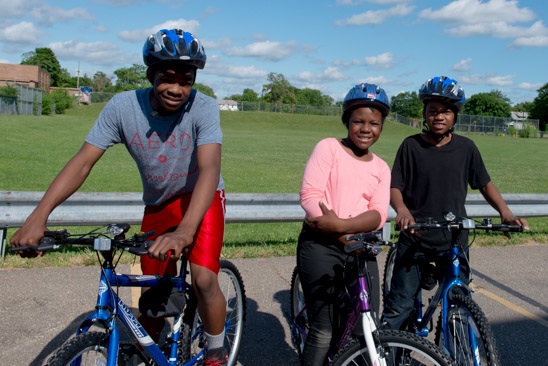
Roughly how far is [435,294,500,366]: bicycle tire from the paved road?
39.5 inches

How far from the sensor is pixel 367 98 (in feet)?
11.0

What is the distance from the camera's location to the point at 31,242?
8.42 feet

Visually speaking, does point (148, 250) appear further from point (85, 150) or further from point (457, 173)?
point (457, 173)

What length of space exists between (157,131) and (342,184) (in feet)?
3.44

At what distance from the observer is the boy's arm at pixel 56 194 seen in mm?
2596

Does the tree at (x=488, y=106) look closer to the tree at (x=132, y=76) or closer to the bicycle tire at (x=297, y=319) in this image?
the tree at (x=132, y=76)

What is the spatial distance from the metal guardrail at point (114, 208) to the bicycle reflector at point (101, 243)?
13.4 feet

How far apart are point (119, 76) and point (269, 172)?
13470 centimetres

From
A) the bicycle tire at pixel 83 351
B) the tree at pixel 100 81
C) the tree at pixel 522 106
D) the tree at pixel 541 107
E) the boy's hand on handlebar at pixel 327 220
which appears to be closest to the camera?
the bicycle tire at pixel 83 351

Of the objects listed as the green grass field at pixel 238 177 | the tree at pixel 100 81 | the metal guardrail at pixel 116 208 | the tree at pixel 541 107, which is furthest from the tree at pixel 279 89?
the metal guardrail at pixel 116 208

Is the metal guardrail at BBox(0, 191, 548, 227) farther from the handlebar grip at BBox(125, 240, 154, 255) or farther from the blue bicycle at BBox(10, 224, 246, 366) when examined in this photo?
the handlebar grip at BBox(125, 240, 154, 255)

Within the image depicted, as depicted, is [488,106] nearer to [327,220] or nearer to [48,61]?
[48,61]

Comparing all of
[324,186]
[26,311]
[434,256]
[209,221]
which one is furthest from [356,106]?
[26,311]

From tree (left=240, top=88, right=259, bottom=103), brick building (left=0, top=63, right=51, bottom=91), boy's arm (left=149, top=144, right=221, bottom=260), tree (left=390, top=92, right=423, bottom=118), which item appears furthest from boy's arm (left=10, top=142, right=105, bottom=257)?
tree (left=240, top=88, right=259, bottom=103)
